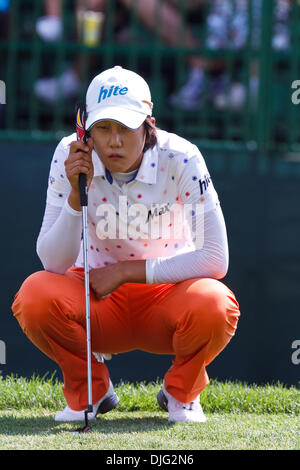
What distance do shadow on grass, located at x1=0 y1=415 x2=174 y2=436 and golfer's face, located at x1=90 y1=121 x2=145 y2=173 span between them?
3.21ft

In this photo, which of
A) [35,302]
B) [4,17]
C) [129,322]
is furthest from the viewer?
[4,17]

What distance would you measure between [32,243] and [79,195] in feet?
5.16

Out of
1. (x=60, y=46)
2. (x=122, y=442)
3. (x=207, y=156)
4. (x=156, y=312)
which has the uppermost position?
(x=60, y=46)

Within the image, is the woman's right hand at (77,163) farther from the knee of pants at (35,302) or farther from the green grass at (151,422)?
the green grass at (151,422)

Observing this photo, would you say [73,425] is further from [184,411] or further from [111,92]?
[111,92]

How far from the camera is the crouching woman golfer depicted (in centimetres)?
378

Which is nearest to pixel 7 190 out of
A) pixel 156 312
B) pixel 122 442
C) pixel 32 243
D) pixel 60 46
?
pixel 32 243

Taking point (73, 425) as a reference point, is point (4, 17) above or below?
above

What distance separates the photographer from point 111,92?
3.77 meters

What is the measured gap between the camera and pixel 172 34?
17.9 feet

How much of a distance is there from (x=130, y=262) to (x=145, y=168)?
38 cm

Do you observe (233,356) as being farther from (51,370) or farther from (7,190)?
(7,190)

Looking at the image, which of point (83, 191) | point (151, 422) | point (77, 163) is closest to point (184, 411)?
point (151, 422)

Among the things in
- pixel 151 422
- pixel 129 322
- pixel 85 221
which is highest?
pixel 85 221
